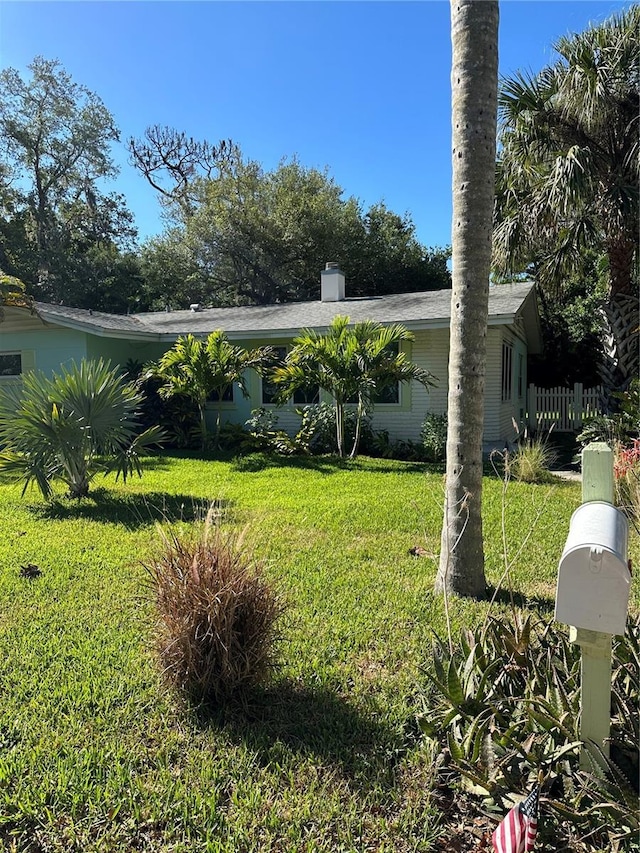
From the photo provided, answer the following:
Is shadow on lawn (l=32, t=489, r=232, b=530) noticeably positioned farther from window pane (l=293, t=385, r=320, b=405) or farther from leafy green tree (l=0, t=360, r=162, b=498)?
window pane (l=293, t=385, r=320, b=405)

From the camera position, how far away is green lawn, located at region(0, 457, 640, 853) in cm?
227

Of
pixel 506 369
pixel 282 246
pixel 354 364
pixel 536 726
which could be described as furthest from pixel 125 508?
pixel 282 246

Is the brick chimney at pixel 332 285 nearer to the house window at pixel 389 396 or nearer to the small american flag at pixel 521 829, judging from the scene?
the house window at pixel 389 396

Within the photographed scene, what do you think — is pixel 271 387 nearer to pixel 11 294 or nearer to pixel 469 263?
pixel 11 294

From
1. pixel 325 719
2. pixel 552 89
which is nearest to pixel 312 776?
pixel 325 719

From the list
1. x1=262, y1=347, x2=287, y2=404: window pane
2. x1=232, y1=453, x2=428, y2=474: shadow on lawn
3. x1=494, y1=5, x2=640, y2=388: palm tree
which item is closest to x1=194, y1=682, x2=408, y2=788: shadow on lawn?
x1=232, y1=453, x2=428, y2=474: shadow on lawn

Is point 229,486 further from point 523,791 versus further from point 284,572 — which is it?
point 523,791

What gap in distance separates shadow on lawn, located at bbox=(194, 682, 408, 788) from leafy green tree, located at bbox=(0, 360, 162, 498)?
5.73 metres

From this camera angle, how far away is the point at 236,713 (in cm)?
301

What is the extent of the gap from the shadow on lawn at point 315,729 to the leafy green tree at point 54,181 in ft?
97.8

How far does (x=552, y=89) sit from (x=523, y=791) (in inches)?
517

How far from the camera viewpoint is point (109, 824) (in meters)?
2.28

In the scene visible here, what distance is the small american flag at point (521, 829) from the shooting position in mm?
1857

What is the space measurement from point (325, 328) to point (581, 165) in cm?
629
